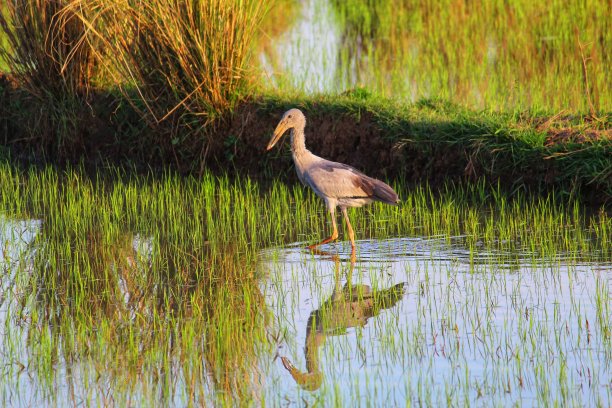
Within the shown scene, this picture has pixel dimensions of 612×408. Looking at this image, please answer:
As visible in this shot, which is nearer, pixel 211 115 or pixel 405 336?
pixel 405 336

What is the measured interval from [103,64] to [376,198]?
4098 mm

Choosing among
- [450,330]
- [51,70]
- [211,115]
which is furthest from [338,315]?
[51,70]

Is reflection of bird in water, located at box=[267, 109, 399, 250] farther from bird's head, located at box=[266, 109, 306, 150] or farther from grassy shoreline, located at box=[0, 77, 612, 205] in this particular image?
grassy shoreline, located at box=[0, 77, 612, 205]

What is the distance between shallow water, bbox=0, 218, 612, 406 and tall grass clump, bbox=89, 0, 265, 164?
2.82 metres

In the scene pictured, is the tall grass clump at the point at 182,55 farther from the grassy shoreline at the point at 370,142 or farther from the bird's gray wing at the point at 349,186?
the bird's gray wing at the point at 349,186

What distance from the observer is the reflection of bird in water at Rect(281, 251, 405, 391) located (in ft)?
16.4

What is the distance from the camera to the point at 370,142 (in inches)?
361

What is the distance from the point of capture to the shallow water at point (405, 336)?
4.70 metres

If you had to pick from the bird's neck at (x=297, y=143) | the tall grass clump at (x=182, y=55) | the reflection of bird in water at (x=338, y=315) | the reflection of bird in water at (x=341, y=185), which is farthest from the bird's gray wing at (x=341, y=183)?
the tall grass clump at (x=182, y=55)

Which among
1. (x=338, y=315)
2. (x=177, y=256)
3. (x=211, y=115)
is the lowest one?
(x=338, y=315)

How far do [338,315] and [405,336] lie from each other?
56 cm

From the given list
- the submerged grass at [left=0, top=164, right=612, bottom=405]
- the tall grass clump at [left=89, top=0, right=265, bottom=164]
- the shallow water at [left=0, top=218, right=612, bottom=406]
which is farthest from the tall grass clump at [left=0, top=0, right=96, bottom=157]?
the shallow water at [left=0, top=218, right=612, bottom=406]

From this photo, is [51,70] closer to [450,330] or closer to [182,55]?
[182,55]

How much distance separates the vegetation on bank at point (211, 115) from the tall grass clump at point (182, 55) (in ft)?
0.04
